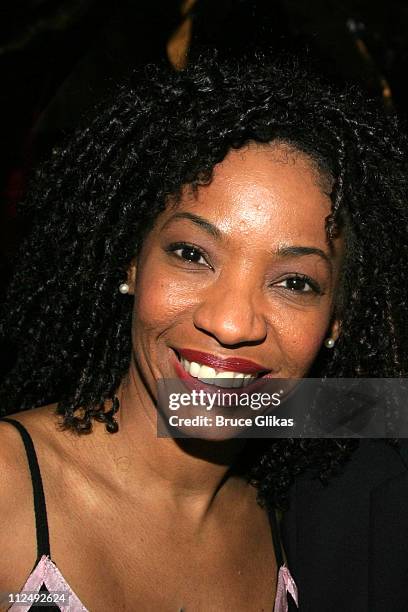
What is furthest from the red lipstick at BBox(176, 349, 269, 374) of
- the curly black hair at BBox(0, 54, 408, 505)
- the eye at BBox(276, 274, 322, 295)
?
the curly black hair at BBox(0, 54, 408, 505)

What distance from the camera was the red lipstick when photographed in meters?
1.59

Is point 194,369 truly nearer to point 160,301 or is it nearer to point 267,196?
point 160,301

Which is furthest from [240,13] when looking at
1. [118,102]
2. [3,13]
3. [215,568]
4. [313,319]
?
[215,568]

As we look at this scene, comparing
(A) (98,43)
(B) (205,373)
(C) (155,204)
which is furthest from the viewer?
(A) (98,43)

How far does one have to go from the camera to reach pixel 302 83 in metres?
1.78

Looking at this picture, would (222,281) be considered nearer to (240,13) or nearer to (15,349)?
(15,349)

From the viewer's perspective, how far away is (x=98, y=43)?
133 inches

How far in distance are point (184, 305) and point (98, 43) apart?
227 centimetres

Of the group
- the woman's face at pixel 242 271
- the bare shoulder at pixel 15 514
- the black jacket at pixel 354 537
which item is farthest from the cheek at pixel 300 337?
the bare shoulder at pixel 15 514

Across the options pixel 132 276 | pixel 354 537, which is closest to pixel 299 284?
pixel 132 276

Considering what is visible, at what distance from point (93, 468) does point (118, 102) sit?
101 centimetres

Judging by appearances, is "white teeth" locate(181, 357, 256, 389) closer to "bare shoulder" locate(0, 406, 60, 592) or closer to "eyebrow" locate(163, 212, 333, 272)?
"eyebrow" locate(163, 212, 333, 272)

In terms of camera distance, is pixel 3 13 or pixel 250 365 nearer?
pixel 250 365

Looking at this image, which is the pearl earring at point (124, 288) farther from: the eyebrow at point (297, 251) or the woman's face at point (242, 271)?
the eyebrow at point (297, 251)
